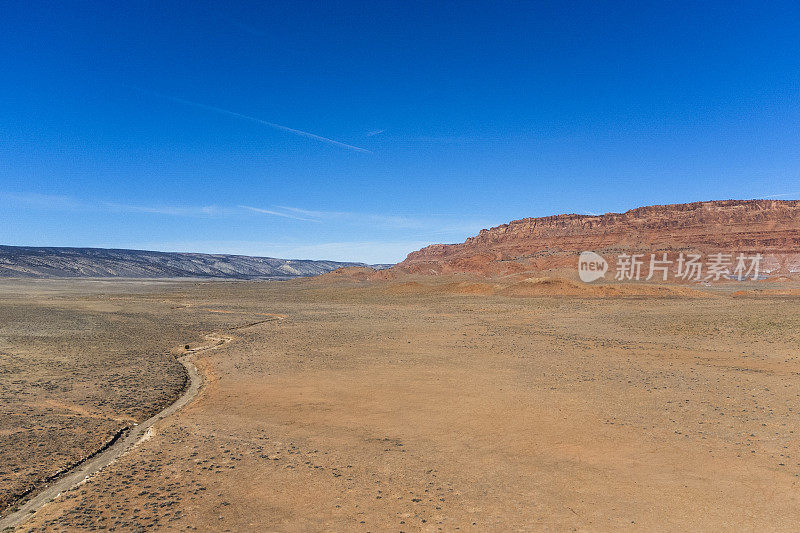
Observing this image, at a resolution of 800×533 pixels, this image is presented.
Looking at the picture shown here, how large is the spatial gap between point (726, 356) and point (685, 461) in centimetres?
1228

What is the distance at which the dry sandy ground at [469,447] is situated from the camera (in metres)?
5.94

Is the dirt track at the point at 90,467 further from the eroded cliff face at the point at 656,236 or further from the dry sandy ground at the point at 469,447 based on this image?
the eroded cliff face at the point at 656,236

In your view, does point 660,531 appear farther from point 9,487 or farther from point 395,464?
point 9,487

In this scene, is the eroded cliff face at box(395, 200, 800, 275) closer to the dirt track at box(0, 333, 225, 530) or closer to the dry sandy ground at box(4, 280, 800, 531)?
the dry sandy ground at box(4, 280, 800, 531)

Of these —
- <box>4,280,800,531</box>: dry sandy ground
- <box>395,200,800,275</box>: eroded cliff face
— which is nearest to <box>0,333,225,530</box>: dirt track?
<box>4,280,800,531</box>: dry sandy ground

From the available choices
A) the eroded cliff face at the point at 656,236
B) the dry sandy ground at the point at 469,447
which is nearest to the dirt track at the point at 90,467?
the dry sandy ground at the point at 469,447

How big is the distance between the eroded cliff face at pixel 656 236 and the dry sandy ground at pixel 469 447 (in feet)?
283

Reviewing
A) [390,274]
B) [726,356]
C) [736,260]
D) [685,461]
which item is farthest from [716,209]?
[685,461]

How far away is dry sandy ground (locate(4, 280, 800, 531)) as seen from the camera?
19.5 feet

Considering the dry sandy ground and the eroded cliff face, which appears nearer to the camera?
the dry sandy ground

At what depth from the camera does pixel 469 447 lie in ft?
27.5

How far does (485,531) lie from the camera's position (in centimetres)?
555

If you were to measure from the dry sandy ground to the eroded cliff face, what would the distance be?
86.2 meters

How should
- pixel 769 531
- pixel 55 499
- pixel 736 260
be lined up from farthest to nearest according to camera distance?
pixel 736 260 < pixel 55 499 < pixel 769 531
